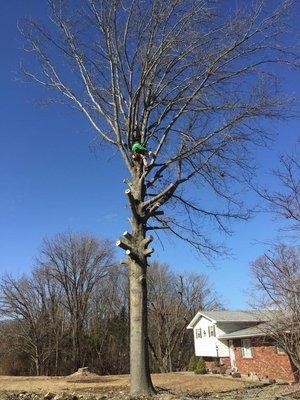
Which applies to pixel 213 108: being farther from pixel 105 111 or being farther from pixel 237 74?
pixel 105 111

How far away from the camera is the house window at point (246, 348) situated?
3378 cm

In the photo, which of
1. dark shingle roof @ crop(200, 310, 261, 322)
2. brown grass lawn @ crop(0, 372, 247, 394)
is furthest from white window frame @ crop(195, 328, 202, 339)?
brown grass lawn @ crop(0, 372, 247, 394)

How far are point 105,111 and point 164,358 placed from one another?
40012 millimetres

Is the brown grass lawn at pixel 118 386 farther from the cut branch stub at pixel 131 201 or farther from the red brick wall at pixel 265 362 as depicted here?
the cut branch stub at pixel 131 201

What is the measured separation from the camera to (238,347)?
35.7m

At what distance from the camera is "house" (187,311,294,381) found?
1165 inches

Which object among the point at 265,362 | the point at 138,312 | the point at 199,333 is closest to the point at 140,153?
the point at 138,312

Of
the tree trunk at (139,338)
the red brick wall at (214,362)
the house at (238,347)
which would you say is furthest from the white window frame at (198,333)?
the tree trunk at (139,338)

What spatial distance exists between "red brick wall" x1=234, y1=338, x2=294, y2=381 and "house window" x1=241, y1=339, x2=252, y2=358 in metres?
0.28

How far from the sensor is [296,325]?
997 cm

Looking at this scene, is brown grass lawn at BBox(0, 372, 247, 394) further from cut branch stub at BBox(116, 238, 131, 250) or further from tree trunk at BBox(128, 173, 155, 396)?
cut branch stub at BBox(116, 238, 131, 250)

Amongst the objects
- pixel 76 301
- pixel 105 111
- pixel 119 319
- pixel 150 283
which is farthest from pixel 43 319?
pixel 105 111

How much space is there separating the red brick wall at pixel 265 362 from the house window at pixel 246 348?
28 centimetres

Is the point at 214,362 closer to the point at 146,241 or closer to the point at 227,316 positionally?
the point at 227,316
